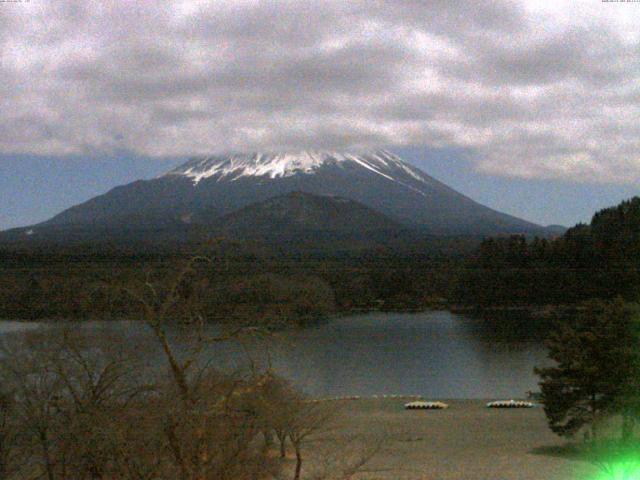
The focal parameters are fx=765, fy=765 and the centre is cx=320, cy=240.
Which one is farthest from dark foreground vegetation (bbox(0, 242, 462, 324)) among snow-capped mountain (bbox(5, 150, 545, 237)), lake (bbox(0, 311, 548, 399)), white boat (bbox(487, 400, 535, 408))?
snow-capped mountain (bbox(5, 150, 545, 237))

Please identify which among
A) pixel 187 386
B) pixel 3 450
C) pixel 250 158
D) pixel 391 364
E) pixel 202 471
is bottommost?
pixel 391 364

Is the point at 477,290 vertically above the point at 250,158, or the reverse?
the point at 250,158

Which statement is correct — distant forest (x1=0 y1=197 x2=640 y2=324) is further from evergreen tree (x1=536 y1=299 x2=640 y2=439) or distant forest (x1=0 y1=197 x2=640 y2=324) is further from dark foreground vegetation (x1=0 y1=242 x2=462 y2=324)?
evergreen tree (x1=536 y1=299 x2=640 y2=439)

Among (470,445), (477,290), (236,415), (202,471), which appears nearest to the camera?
(202,471)

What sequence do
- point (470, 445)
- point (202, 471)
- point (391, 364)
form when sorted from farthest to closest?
point (391, 364)
point (470, 445)
point (202, 471)

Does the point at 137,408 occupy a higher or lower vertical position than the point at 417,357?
higher

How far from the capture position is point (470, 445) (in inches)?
452

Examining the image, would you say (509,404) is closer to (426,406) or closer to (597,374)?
(426,406)

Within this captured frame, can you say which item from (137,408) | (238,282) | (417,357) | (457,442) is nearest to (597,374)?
(457,442)

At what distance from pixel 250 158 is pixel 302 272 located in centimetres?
7825

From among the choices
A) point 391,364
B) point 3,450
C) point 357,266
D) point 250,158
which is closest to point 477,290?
point 357,266

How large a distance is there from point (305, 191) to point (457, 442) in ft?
232

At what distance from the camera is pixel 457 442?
1180cm

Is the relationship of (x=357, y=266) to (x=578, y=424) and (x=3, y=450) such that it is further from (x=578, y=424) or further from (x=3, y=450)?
(x=3, y=450)
